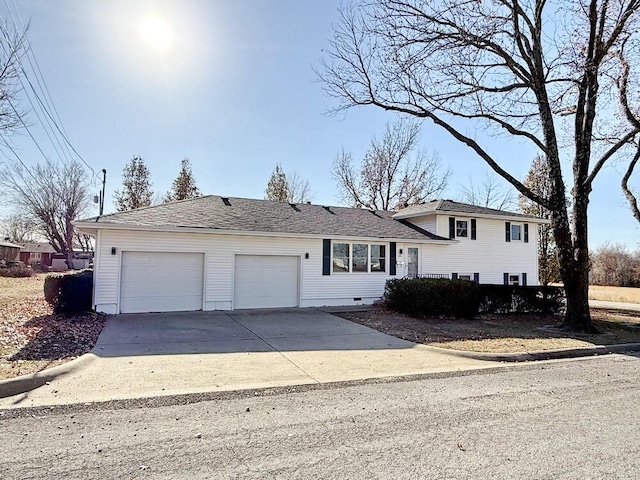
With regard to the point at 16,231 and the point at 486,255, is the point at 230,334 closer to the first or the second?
the point at 486,255

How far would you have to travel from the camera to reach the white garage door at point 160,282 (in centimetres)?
1220

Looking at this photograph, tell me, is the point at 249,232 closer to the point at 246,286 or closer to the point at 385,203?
the point at 246,286

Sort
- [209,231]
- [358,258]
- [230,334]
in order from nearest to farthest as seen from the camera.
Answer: [230,334]
[209,231]
[358,258]

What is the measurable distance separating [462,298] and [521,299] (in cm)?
323

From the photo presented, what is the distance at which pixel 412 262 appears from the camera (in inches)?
674

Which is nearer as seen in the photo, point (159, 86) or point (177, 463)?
point (177, 463)

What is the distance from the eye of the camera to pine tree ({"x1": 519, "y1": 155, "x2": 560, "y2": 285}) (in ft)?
93.8

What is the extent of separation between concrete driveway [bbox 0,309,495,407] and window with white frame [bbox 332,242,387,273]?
4561 mm

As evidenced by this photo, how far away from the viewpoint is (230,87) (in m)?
12.9

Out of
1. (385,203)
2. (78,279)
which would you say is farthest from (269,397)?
(385,203)

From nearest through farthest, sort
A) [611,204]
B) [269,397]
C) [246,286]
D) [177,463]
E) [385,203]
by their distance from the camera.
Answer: [177,463] < [269,397] < [246,286] < [611,204] < [385,203]

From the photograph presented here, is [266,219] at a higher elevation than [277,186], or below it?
below

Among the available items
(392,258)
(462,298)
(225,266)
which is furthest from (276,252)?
(462,298)

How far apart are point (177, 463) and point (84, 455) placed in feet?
2.69
